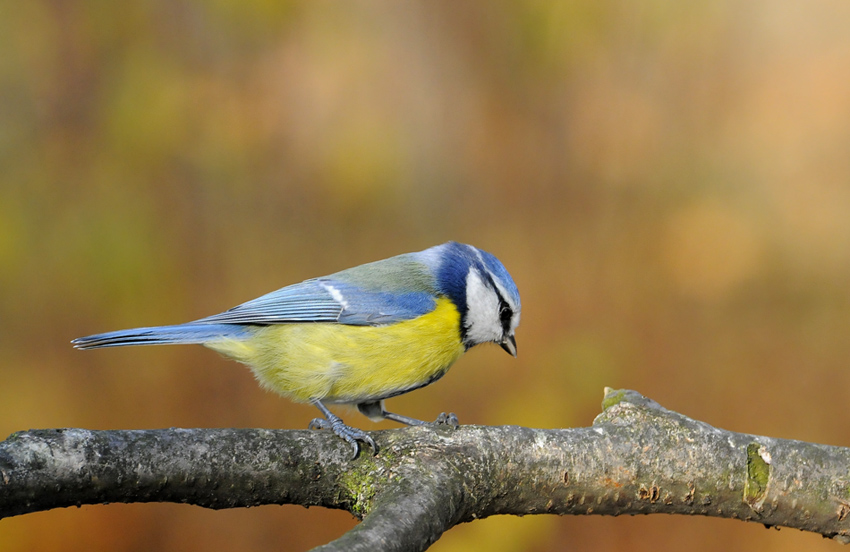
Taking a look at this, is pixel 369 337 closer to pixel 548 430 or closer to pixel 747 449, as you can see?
pixel 548 430

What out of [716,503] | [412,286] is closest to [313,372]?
[412,286]

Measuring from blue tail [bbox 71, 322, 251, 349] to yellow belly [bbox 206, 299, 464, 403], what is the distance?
3.6 inches

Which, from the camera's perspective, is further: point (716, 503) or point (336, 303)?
point (336, 303)

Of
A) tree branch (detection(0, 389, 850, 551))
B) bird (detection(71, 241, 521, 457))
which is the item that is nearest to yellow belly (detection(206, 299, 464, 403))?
bird (detection(71, 241, 521, 457))

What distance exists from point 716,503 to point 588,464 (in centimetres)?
23

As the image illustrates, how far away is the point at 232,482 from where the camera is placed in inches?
37.7

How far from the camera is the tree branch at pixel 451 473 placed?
0.86 metres

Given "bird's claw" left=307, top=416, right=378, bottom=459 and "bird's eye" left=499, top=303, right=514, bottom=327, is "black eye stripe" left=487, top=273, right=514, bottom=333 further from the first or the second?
"bird's claw" left=307, top=416, right=378, bottom=459

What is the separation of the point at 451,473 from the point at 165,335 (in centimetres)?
66

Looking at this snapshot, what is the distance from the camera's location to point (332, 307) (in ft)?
4.44

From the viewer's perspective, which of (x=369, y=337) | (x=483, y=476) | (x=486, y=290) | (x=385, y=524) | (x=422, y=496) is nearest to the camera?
(x=385, y=524)

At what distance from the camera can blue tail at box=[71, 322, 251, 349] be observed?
1250 millimetres

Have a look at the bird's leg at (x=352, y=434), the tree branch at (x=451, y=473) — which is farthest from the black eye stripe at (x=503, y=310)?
the bird's leg at (x=352, y=434)

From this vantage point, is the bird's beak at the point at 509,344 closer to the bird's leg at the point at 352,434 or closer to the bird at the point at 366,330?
the bird at the point at 366,330
